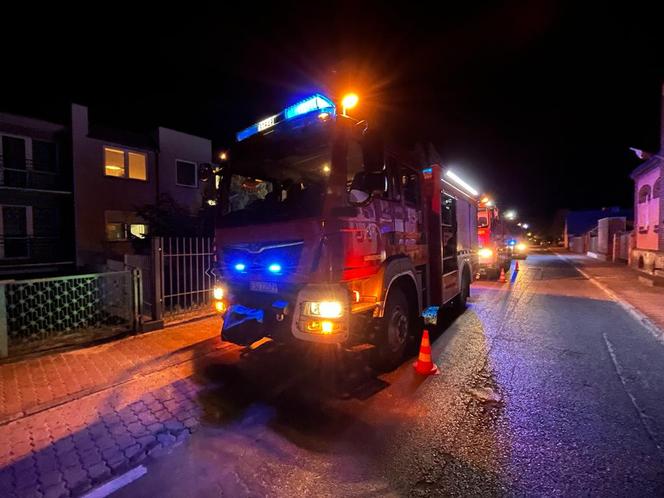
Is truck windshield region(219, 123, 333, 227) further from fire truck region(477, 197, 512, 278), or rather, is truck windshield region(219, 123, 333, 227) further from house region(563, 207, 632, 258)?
house region(563, 207, 632, 258)

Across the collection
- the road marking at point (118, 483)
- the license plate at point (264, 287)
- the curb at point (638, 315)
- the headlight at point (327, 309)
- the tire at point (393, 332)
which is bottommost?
the road marking at point (118, 483)

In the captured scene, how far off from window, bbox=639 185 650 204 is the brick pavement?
23.6 meters

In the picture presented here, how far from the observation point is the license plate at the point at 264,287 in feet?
14.2

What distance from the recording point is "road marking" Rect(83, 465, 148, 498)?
8.25 ft

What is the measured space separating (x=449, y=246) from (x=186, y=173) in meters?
16.3

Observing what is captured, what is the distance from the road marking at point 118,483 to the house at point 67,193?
1333 centimetres

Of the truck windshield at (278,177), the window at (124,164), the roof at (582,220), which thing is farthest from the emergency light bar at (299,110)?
the roof at (582,220)

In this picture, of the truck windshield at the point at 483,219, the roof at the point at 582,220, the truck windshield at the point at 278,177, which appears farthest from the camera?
the roof at the point at 582,220

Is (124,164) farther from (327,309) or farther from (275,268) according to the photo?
(327,309)

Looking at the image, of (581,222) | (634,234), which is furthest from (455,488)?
(581,222)

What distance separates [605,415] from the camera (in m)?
3.50

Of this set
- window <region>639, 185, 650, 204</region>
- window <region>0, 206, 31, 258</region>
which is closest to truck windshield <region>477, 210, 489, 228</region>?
window <region>639, 185, 650, 204</region>

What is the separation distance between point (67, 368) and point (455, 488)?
5079 millimetres

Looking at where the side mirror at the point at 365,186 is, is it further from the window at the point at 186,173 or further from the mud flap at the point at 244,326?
the window at the point at 186,173
